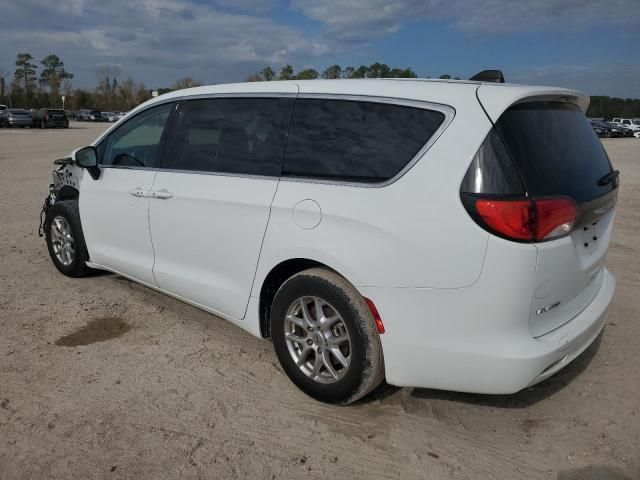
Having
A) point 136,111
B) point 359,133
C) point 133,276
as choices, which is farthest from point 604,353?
point 136,111

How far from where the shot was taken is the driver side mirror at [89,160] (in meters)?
4.47

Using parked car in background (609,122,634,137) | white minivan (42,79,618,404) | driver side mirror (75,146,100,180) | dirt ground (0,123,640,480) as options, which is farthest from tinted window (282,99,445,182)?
parked car in background (609,122,634,137)

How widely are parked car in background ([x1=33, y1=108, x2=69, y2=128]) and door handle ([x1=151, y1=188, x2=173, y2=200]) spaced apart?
144ft

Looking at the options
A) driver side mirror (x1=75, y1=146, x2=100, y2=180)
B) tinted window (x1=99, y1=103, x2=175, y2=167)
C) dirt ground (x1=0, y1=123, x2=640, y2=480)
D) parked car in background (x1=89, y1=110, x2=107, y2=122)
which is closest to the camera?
dirt ground (x1=0, y1=123, x2=640, y2=480)

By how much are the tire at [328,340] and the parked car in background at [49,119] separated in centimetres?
4517

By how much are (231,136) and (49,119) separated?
4464cm

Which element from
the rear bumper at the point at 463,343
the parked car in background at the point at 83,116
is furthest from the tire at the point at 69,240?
the parked car in background at the point at 83,116

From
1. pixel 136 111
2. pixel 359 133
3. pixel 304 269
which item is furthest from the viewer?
pixel 136 111

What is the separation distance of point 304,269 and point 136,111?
2238 mm

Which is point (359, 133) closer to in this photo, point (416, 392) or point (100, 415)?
point (416, 392)

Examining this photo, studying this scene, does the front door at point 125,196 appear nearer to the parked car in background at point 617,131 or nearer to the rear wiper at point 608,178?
the rear wiper at point 608,178

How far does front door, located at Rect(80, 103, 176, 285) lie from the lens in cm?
409

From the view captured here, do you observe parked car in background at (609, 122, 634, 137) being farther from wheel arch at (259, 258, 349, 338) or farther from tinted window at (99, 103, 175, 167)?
wheel arch at (259, 258, 349, 338)

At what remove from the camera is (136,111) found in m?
4.39
